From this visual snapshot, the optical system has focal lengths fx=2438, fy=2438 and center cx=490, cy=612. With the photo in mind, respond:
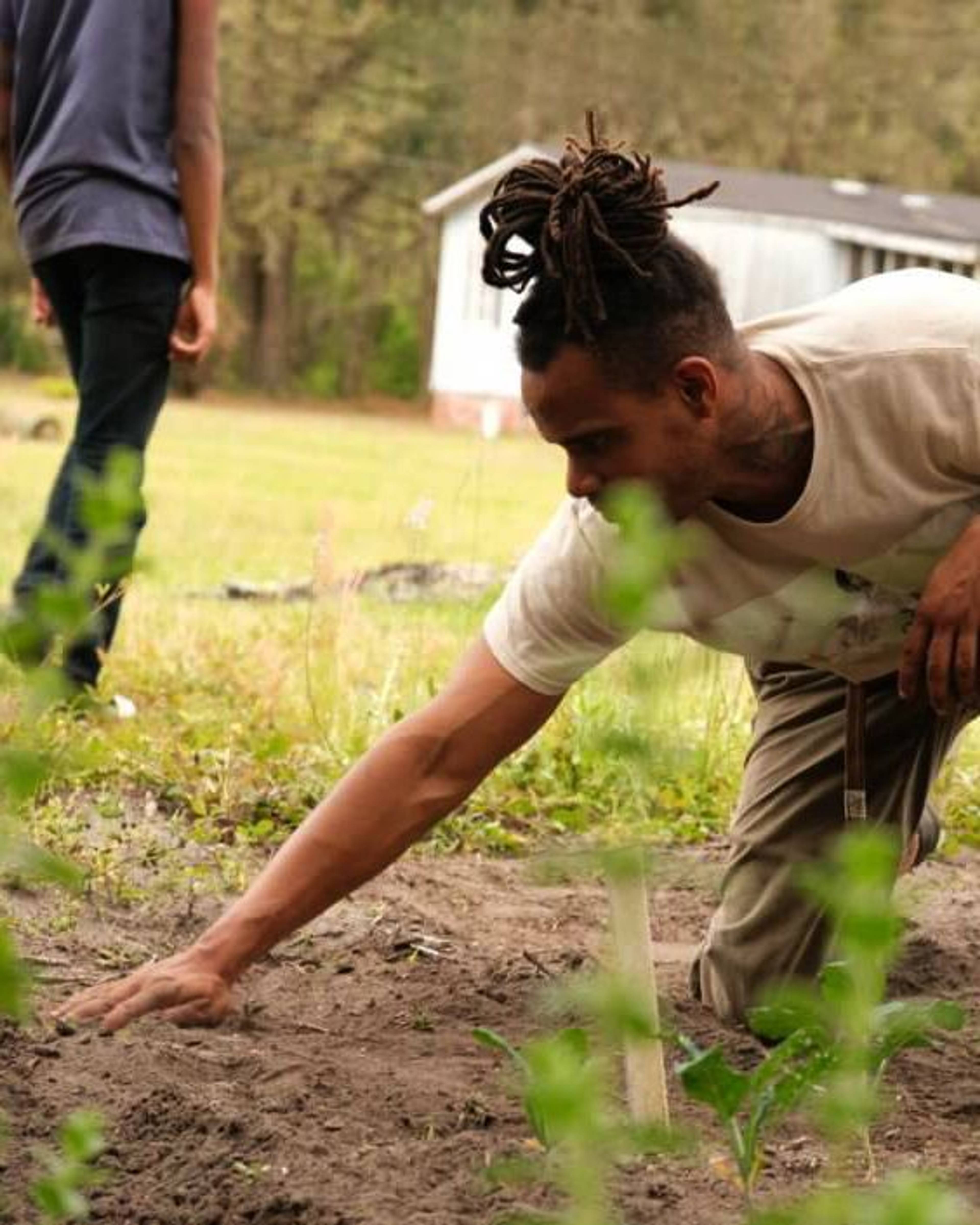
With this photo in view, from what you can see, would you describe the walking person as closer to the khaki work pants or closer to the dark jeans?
the dark jeans

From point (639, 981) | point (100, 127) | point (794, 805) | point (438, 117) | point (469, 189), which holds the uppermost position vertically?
point (438, 117)

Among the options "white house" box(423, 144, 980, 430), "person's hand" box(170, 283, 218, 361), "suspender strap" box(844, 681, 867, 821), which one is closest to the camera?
"suspender strap" box(844, 681, 867, 821)

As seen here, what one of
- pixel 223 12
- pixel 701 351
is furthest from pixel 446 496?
pixel 223 12

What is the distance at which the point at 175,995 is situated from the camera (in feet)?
10.5

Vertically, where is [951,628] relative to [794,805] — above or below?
above

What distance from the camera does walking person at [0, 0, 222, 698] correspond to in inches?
214

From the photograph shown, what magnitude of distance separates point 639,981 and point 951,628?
865 mm

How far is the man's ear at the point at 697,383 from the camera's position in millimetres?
3047

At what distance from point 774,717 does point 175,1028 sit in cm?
125

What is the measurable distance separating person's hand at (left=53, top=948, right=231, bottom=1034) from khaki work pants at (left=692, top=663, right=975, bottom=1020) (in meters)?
1.09

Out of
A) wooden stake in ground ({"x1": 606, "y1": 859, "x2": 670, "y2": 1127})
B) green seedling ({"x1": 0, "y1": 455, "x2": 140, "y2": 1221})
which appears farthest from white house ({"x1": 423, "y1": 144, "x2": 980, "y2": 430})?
green seedling ({"x1": 0, "y1": 455, "x2": 140, "y2": 1221})

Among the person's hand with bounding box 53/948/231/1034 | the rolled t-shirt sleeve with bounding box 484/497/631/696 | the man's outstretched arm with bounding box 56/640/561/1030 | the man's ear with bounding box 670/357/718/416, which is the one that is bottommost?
the person's hand with bounding box 53/948/231/1034

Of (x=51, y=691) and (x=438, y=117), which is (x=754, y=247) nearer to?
(x=438, y=117)

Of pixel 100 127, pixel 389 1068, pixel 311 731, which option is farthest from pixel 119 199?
pixel 389 1068
